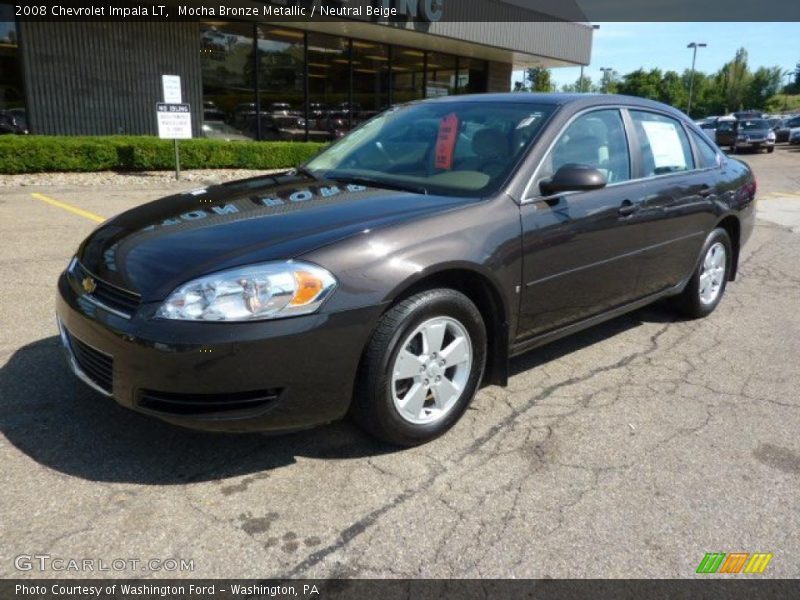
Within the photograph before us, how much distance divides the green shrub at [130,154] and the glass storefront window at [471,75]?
32.9 feet

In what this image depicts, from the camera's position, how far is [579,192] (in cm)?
350

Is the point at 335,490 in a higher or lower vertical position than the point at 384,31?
lower

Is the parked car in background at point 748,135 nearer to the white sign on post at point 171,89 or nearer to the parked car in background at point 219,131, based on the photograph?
A: the parked car in background at point 219,131

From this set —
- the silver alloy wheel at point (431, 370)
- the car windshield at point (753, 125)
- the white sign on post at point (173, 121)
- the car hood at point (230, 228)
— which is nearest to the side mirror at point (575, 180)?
the car hood at point (230, 228)

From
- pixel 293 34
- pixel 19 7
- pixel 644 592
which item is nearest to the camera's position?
pixel 644 592

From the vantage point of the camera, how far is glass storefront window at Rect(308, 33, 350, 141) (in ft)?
59.3

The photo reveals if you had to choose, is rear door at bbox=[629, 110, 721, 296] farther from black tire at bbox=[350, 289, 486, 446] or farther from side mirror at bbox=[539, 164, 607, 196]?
black tire at bbox=[350, 289, 486, 446]

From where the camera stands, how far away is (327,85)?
18609 mm

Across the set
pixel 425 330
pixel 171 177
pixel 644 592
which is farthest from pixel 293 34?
pixel 644 592

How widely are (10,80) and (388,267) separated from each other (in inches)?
545

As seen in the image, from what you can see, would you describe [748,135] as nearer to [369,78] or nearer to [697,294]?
[369,78]

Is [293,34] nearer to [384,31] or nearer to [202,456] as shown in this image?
[384,31]

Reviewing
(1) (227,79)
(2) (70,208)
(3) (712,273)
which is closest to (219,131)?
(1) (227,79)

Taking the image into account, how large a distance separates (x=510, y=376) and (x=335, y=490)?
1.53 meters
